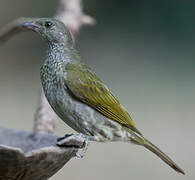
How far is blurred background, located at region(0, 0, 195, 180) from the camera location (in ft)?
24.2

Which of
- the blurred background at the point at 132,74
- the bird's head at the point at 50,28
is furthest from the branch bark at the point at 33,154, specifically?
the blurred background at the point at 132,74

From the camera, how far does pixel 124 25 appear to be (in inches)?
463

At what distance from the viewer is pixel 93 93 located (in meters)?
4.06

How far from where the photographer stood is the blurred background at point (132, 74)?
7387 mm

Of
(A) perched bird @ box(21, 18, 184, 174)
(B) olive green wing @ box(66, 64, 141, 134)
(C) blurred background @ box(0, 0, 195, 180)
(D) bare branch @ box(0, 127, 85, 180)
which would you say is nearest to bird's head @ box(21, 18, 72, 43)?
(A) perched bird @ box(21, 18, 184, 174)

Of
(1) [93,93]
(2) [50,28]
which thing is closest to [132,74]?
(2) [50,28]

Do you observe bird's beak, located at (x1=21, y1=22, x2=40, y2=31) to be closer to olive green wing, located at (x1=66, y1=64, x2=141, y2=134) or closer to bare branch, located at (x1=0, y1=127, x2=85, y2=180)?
olive green wing, located at (x1=66, y1=64, x2=141, y2=134)

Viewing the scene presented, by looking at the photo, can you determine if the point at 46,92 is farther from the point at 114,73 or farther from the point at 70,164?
the point at 114,73

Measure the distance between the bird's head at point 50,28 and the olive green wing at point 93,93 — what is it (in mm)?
344

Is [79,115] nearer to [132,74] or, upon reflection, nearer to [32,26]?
[32,26]

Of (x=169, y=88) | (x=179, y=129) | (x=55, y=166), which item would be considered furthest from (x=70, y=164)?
(x=55, y=166)

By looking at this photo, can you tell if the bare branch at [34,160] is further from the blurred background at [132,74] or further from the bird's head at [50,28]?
the blurred background at [132,74]

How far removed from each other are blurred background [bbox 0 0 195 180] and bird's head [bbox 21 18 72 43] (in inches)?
123

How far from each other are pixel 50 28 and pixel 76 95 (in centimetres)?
73
